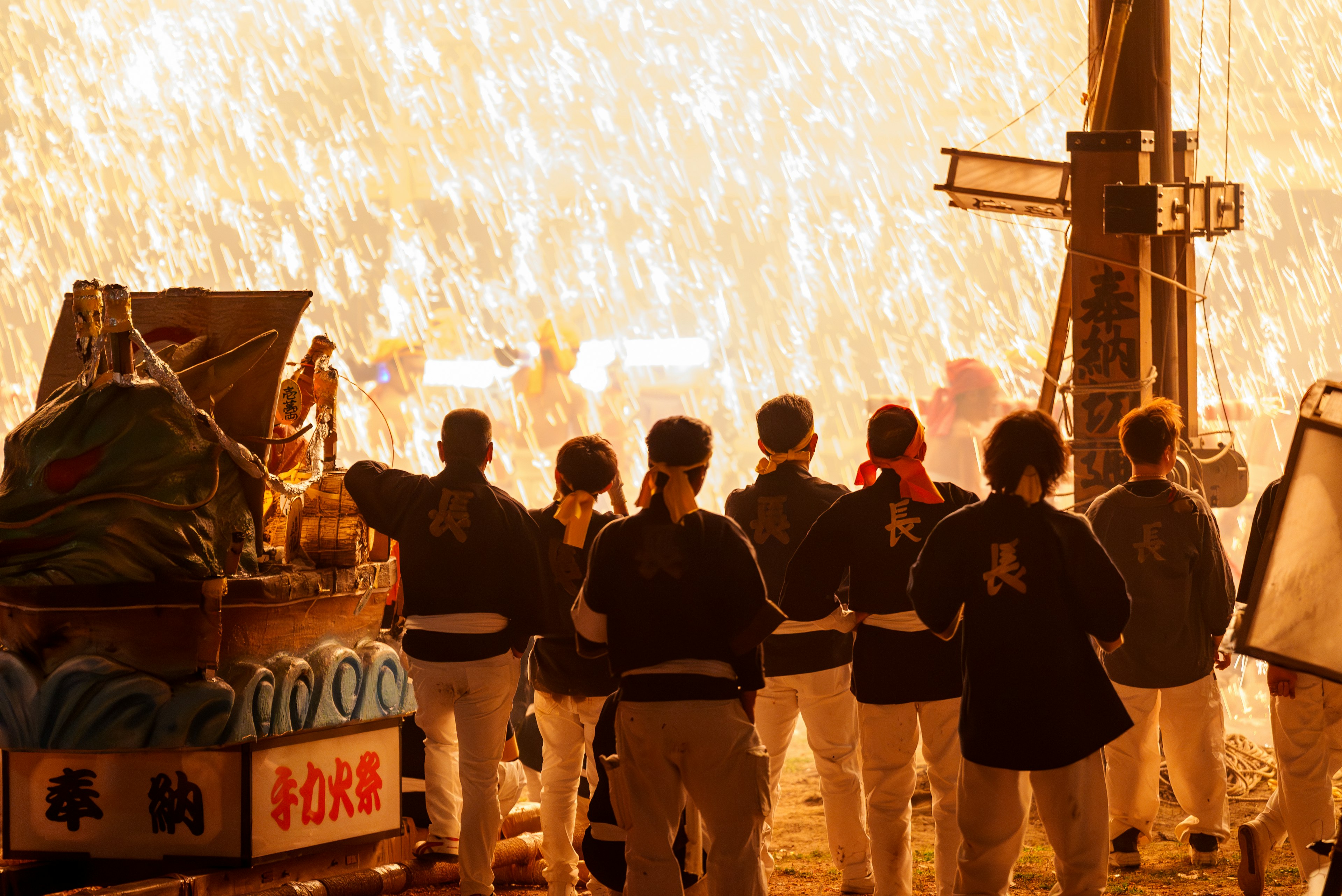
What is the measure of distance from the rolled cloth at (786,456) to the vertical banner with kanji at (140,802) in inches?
71.5

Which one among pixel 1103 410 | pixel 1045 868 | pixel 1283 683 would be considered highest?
pixel 1103 410

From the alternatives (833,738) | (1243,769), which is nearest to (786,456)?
(833,738)

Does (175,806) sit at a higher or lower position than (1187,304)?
lower

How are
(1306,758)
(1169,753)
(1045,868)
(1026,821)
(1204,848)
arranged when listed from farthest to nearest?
(1045,868), (1204,848), (1169,753), (1306,758), (1026,821)

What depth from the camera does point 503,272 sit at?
28.4 m

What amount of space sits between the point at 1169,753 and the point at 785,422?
5.71 ft

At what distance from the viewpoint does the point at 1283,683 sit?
12.0 ft

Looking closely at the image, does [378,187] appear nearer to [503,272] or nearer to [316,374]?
[503,272]

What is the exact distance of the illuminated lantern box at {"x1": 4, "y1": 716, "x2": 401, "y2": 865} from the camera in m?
3.93

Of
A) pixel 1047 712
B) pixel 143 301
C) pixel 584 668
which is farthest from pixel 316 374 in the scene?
pixel 1047 712

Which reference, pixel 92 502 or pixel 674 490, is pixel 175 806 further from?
pixel 674 490

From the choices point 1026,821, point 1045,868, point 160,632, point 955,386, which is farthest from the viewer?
point 955,386

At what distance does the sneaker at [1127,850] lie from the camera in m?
4.38

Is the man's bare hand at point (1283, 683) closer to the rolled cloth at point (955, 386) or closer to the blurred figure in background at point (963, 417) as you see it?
the blurred figure in background at point (963, 417)
